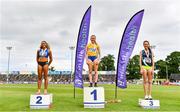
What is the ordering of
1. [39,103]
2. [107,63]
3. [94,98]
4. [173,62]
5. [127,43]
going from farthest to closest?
[107,63] → [173,62] → [127,43] → [94,98] → [39,103]

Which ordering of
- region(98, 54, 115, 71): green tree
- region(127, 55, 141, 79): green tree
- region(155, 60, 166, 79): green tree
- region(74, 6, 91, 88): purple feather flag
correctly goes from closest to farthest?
region(74, 6, 91, 88): purple feather flag, region(127, 55, 141, 79): green tree, region(155, 60, 166, 79): green tree, region(98, 54, 115, 71): green tree

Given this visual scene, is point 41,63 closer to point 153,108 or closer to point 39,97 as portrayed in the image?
point 39,97

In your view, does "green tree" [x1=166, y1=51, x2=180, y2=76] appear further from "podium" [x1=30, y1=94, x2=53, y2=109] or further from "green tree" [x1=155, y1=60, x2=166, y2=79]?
"podium" [x1=30, y1=94, x2=53, y2=109]

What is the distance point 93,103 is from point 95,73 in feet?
3.92

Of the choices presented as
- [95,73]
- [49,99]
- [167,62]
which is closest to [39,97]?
[49,99]

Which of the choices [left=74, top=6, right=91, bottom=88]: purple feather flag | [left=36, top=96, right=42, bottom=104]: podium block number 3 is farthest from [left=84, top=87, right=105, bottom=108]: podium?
[left=74, top=6, right=91, bottom=88]: purple feather flag

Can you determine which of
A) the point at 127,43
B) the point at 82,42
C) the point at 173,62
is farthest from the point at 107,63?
the point at 127,43

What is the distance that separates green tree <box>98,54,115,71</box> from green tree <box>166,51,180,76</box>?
21496 millimetres

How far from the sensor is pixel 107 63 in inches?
4685

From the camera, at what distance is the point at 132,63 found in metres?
105

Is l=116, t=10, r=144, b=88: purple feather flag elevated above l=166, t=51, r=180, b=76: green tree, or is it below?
below

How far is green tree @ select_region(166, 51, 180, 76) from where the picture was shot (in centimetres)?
10434

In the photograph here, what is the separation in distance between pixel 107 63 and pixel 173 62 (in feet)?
85.0

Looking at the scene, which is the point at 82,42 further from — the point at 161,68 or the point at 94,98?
the point at 161,68
